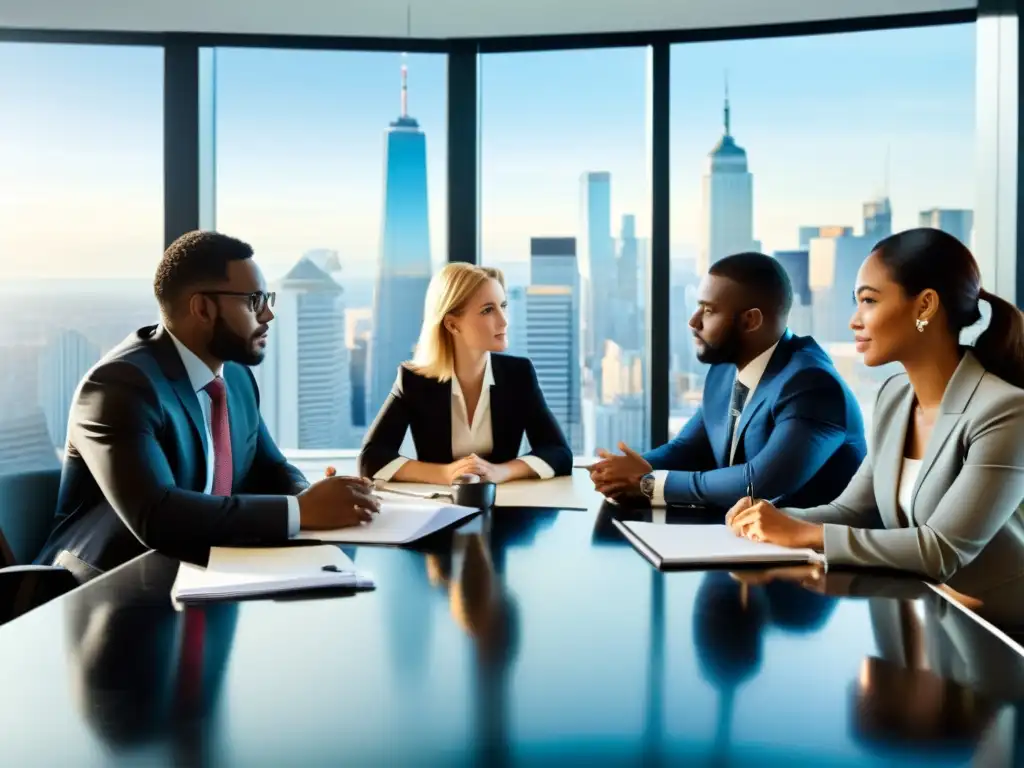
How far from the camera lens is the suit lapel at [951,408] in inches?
82.0

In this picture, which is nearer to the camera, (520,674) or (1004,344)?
(520,674)

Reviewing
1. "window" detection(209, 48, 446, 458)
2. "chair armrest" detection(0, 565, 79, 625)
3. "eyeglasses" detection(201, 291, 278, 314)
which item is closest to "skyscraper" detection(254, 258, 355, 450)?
"window" detection(209, 48, 446, 458)

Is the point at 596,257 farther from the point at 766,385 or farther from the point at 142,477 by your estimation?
the point at 142,477

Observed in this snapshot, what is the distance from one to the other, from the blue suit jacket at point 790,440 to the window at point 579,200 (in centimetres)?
165

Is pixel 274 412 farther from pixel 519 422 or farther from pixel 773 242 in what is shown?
pixel 773 242

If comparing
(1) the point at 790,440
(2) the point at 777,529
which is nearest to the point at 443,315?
(1) the point at 790,440

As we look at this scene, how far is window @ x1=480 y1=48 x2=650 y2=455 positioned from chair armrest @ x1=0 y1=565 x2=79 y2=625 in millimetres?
2960

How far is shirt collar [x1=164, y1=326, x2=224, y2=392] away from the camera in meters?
2.65

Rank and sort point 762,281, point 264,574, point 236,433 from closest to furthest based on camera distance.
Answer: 1. point 264,574
2. point 236,433
3. point 762,281

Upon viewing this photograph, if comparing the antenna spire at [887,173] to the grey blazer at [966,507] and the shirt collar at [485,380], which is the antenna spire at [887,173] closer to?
the shirt collar at [485,380]

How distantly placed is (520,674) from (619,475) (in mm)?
1479

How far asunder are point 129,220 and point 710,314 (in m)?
2.89

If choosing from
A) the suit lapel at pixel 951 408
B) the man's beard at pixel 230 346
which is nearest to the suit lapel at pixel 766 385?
the suit lapel at pixel 951 408

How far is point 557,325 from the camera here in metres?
4.89
